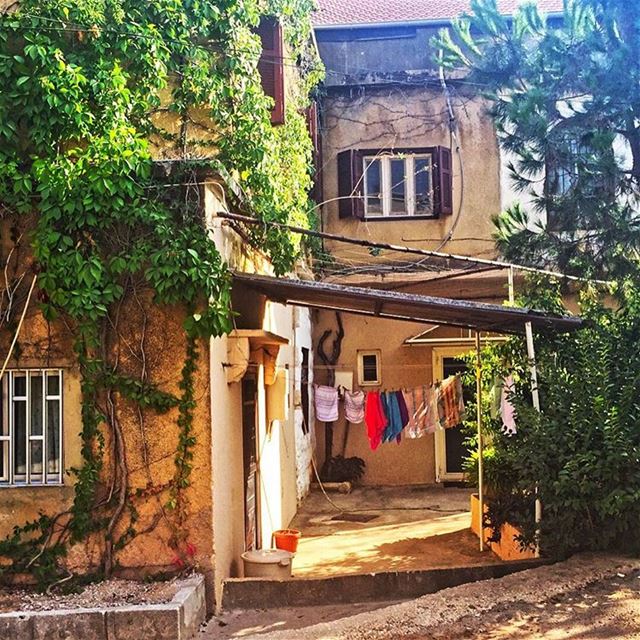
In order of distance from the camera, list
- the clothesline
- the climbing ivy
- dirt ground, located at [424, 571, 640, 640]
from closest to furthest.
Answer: dirt ground, located at [424, 571, 640, 640], the climbing ivy, the clothesline

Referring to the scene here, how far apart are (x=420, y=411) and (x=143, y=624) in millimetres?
7117

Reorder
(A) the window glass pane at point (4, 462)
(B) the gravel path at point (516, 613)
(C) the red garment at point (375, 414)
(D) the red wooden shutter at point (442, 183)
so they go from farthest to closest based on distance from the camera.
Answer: (D) the red wooden shutter at point (442, 183) → (C) the red garment at point (375, 414) → (A) the window glass pane at point (4, 462) → (B) the gravel path at point (516, 613)

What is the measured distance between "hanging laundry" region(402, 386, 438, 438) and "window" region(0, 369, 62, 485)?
6.50 m

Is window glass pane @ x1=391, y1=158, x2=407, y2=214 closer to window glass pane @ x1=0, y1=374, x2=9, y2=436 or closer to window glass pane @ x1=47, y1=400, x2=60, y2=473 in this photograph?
window glass pane @ x1=47, y1=400, x2=60, y2=473

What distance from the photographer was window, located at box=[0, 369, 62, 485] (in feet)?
25.1

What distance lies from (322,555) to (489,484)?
234 centimetres

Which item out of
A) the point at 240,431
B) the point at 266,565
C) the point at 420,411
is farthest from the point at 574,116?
the point at 266,565

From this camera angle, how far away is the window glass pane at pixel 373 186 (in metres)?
15.8

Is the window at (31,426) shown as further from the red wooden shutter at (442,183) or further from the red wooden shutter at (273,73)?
the red wooden shutter at (442,183)

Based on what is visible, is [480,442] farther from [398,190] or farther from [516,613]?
[398,190]

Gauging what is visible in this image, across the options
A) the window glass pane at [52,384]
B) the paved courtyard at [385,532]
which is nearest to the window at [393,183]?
the paved courtyard at [385,532]

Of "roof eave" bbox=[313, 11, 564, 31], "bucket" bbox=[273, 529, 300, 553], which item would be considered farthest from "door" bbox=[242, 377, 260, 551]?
"roof eave" bbox=[313, 11, 564, 31]

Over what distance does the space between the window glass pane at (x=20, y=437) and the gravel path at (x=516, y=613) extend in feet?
7.72

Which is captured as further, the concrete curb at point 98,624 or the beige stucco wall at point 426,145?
the beige stucco wall at point 426,145
